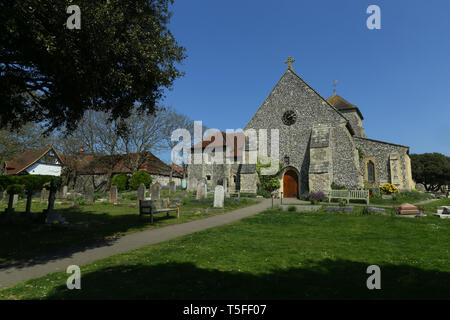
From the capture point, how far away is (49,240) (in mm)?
7258

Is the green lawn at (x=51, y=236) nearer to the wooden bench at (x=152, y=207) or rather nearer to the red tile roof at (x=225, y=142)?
the wooden bench at (x=152, y=207)

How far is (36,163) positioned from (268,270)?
1871 inches

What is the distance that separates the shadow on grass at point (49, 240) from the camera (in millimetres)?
5676

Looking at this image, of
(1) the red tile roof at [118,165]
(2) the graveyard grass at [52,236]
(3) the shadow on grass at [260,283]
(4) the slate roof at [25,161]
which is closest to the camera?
(3) the shadow on grass at [260,283]

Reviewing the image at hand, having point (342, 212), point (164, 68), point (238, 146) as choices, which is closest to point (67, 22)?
point (164, 68)

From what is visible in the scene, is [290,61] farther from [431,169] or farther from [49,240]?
[431,169]

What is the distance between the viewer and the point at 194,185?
3284 centimetres

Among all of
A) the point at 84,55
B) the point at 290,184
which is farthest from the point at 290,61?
the point at 84,55

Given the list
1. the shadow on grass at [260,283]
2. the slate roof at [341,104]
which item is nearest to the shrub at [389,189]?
the slate roof at [341,104]

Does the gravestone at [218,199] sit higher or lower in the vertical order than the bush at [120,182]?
lower

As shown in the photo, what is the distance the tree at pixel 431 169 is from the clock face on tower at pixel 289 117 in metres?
41.5
